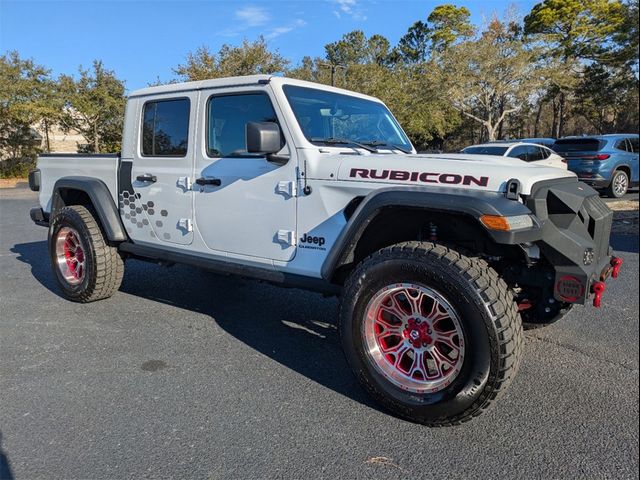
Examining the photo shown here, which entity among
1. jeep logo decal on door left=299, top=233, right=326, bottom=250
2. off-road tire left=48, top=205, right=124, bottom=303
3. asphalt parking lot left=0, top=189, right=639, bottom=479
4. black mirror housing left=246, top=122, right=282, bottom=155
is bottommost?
asphalt parking lot left=0, top=189, right=639, bottom=479

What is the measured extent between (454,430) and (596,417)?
2.74ft

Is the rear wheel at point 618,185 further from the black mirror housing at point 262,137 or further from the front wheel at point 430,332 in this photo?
the black mirror housing at point 262,137

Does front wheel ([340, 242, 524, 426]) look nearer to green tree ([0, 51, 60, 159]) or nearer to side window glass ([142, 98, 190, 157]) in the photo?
side window glass ([142, 98, 190, 157])

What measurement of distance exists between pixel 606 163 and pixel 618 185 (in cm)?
75

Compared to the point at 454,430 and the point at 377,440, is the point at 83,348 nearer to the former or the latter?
the point at 377,440

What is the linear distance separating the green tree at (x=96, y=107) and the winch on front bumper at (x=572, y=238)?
24.3 metres

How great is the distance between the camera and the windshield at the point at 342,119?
3459 mm

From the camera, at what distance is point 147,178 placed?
13.7ft

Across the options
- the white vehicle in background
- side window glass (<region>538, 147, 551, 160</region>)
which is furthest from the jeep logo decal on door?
side window glass (<region>538, 147, 551, 160</region>)

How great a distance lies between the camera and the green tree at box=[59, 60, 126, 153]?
23703 mm

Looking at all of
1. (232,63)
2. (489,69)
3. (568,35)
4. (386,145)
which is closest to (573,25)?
(568,35)

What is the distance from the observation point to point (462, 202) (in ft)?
8.31

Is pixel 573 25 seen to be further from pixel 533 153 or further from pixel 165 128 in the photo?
pixel 165 128

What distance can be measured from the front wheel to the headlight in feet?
0.85
